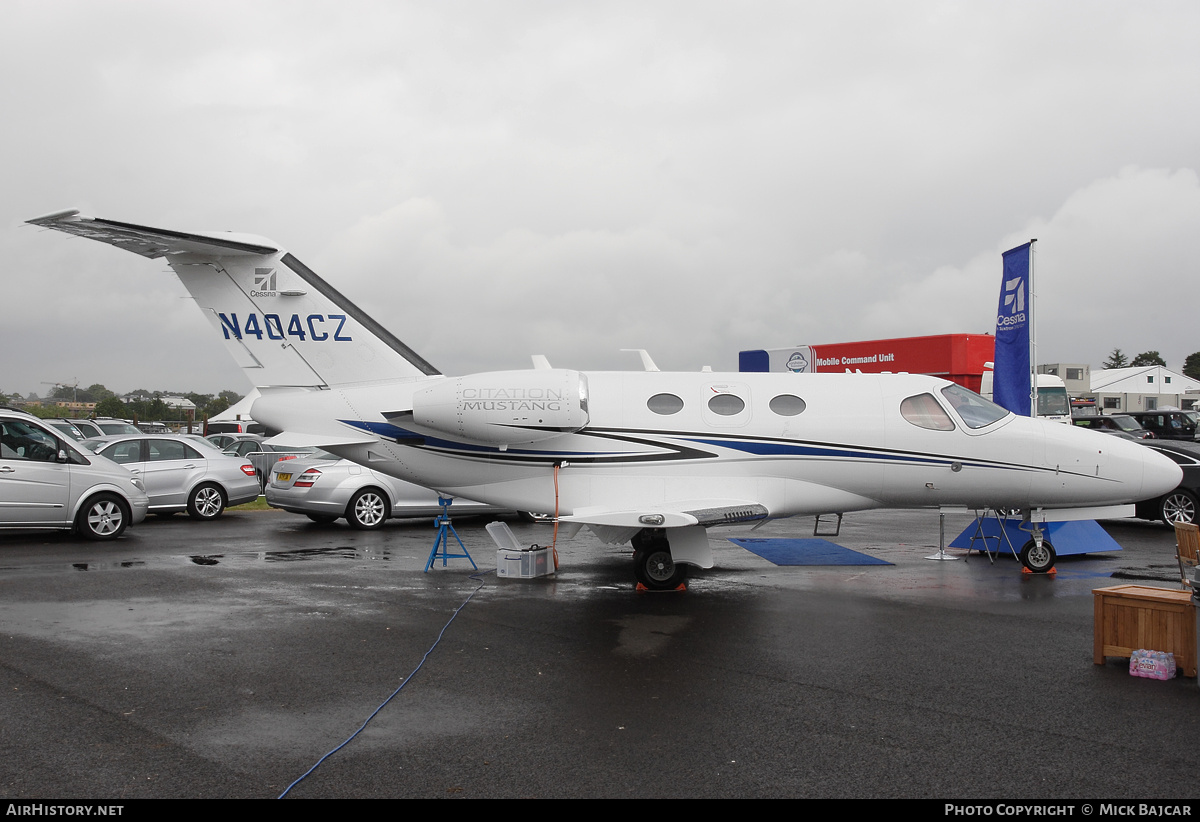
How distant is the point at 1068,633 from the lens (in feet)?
25.6

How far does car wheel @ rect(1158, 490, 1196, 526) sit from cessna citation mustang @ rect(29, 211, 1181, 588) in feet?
16.8

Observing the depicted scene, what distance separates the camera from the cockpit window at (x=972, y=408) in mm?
10258

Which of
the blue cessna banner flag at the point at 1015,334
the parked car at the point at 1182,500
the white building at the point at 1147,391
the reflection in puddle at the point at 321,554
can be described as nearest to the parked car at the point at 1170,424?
the parked car at the point at 1182,500

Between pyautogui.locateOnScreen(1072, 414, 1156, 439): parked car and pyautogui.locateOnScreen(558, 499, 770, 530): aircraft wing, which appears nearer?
pyautogui.locateOnScreen(558, 499, 770, 530): aircraft wing

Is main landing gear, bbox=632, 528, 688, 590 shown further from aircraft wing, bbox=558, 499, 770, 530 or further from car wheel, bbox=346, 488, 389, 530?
car wheel, bbox=346, 488, 389, 530

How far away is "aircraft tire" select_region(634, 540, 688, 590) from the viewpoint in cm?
974

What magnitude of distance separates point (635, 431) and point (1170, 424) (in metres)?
32.0

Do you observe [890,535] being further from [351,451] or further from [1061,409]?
[1061,409]

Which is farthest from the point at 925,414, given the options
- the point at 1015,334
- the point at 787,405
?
the point at 1015,334

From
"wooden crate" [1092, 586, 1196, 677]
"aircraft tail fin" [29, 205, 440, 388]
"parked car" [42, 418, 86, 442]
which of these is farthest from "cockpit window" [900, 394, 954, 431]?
"parked car" [42, 418, 86, 442]

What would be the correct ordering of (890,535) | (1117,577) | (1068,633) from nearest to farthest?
(1068,633) < (1117,577) < (890,535)

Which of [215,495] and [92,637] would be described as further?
[215,495]
